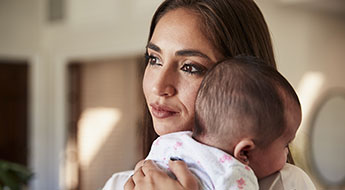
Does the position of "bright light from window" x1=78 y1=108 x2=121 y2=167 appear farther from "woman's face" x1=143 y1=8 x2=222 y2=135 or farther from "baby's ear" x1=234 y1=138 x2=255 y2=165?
"baby's ear" x1=234 y1=138 x2=255 y2=165

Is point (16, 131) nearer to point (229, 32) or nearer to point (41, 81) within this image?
point (41, 81)

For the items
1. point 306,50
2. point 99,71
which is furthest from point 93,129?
point 306,50

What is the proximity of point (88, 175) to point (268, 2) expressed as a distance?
355cm

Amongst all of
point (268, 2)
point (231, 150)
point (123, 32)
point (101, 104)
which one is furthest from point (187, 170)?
point (101, 104)

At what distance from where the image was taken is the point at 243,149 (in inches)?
34.4

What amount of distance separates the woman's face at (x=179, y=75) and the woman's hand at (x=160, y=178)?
12cm

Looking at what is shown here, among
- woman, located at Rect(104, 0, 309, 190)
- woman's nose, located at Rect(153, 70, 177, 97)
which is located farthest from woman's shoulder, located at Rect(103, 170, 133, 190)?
woman's nose, located at Rect(153, 70, 177, 97)

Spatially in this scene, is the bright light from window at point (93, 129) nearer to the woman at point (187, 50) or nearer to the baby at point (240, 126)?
the woman at point (187, 50)

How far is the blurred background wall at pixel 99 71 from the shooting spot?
4.46 m

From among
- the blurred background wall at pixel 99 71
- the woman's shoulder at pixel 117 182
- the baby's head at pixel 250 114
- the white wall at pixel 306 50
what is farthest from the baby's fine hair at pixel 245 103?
the blurred background wall at pixel 99 71

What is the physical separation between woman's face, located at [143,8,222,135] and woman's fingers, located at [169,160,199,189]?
16 cm

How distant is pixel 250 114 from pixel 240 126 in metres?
0.03

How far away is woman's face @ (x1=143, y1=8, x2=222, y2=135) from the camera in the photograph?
1.03 meters

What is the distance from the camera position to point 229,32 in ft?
3.54
